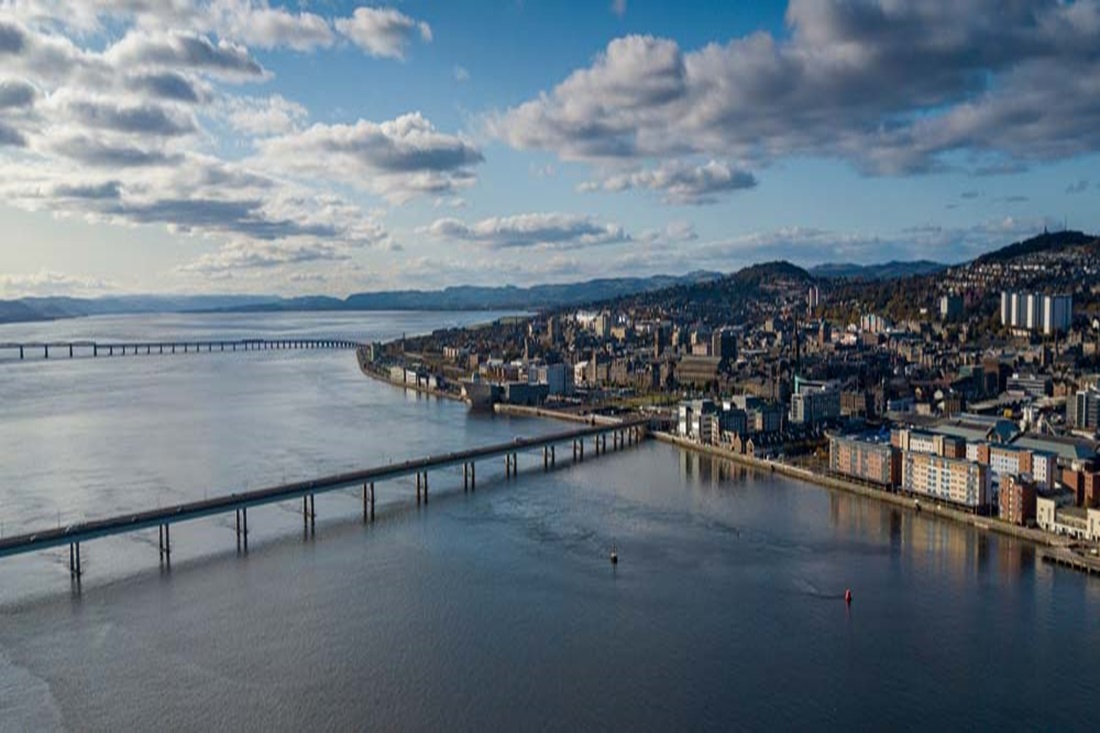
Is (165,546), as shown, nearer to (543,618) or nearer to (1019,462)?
(543,618)

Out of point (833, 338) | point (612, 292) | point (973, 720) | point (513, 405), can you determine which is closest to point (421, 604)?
point (973, 720)

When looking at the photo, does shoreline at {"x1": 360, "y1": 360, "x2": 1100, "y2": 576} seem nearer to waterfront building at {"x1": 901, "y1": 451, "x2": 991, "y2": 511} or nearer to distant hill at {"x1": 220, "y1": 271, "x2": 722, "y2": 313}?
waterfront building at {"x1": 901, "y1": 451, "x2": 991, "y2": 511}

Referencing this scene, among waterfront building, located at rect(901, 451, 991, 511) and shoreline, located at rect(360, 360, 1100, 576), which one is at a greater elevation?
waterfront building, located at rect(901, 451, 991, 511)

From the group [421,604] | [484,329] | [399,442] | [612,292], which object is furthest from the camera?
[612,292]

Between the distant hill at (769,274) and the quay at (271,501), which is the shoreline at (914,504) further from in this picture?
the distant hill at (769,274)

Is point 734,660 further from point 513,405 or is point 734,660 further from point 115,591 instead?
point 513,405

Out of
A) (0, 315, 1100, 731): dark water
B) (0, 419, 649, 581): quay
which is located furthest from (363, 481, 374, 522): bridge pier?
(0, 315, 1100, 731): dark water

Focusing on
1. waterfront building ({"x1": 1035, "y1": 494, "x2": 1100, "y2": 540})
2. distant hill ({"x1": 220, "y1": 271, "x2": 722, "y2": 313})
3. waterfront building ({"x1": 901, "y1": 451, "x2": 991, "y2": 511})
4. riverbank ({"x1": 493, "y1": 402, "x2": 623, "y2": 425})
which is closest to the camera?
waterfront building ({"x1": 1035, "y1": 494, "x2": 1100, "y2": 540})
